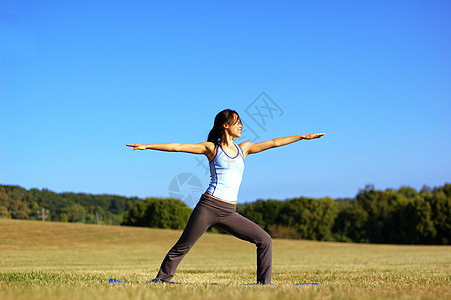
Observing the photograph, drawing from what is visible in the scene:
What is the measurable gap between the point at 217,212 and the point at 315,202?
8837cm

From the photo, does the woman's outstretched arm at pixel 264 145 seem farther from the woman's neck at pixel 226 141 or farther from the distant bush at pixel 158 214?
the distant bush at pixel 158 214

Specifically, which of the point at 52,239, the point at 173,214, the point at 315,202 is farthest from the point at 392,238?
the point at 52,239

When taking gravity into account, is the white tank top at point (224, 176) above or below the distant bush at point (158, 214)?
above

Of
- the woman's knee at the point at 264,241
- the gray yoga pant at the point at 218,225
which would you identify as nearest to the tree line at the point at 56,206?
the gray yoga pant at the point at 218,225

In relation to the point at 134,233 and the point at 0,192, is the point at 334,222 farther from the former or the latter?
the point at 0,192

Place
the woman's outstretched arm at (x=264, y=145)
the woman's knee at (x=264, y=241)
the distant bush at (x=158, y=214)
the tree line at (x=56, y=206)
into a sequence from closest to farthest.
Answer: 1. the woman's knee at (x=264, y=241)
2. the woman's outstretched arm at (x=264, y=145)
3. the tree line at (x=56, y=206)
4. the distant bush at (x=158, y=214)

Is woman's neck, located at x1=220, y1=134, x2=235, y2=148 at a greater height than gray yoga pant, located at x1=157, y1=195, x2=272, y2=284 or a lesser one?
greater

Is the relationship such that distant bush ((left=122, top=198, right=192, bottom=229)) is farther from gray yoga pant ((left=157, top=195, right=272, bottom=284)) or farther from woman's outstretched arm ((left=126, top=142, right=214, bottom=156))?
woman's outstretched arm ((left=126, top=142, right=214, bottom=156))

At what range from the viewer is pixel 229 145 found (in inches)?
295

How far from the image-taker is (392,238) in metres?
83.9

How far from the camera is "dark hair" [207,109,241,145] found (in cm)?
746

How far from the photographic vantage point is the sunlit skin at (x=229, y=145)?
6977 mm

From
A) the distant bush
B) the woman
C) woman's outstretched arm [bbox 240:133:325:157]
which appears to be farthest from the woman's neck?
the distant bush

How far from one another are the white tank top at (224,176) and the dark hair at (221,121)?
25 cm
